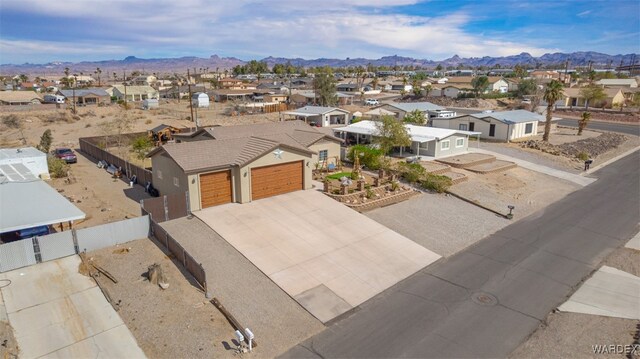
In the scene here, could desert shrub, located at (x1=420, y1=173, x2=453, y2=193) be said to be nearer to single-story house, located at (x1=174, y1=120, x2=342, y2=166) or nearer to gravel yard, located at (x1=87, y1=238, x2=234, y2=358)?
single-story house, located at (x1=174, y1=120, x2=342, y2=166)

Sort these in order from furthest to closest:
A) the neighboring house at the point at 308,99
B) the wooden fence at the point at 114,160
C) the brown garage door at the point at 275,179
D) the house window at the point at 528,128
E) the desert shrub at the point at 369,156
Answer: the neighboring house at the point at 308,99 < the house window at the point at 528,128 < the desert shrub at the point at 369,156 < the wooden fence at the point at 114,160 < the brown garage door at the point at 275,179

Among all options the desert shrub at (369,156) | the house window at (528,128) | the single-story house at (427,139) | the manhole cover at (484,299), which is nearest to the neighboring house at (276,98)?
the single-story house at (427,139)

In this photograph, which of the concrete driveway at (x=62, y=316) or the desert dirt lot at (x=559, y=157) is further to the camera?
the desert dirt lot at (x=559, y=157)

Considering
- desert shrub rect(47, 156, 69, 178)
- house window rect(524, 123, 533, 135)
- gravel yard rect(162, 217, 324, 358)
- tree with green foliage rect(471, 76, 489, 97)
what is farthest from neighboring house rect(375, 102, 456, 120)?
tree with green foliage rect(471, 76, 489, 97)

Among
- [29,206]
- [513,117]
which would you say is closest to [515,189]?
[513,117]

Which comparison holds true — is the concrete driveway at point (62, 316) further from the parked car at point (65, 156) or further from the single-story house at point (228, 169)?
the parked car at point (65, 156)

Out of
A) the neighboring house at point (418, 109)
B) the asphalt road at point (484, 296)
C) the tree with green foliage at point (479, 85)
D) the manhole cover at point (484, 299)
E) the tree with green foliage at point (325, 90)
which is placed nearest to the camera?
the asphalt road at point (484, 296)

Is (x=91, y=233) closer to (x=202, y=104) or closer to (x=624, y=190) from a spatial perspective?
(x=624, y=190)
